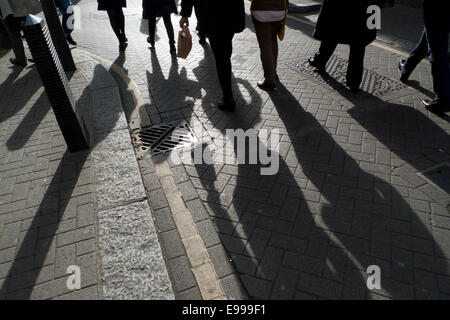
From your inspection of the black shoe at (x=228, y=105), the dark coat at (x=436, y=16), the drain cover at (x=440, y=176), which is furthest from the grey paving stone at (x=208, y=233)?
the dark coat at (x=436, y=16)

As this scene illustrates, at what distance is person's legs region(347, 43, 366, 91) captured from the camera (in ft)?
14.1

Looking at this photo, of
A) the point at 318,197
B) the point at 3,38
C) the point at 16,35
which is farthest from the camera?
the point at 3,38

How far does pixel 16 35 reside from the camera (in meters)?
5.77

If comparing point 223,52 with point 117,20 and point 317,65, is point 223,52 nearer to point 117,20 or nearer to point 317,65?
point 317,65

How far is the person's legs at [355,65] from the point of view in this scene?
4312 mm

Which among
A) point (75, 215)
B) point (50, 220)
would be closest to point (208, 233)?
point (75, 215)

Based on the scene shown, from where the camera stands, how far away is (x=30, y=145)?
12.4ft

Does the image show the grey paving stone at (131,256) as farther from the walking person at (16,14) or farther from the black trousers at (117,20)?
the black trousers at (117,20)

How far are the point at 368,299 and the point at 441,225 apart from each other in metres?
1.04

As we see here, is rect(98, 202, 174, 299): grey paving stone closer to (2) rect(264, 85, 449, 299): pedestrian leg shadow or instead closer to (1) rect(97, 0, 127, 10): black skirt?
(2) rect(264, 85, 449, 299): pedestrian leg shadow

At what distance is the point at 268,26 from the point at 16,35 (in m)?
4.76

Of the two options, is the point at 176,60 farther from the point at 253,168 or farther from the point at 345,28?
the point at 253,168

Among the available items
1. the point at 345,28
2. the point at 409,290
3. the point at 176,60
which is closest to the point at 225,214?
the point at 409,290

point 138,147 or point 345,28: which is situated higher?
point 345,28
